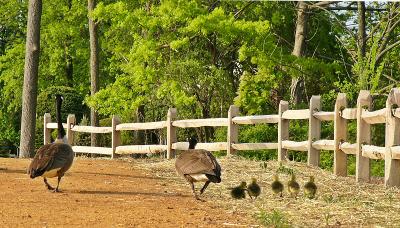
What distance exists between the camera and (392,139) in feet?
44.2

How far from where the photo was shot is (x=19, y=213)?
31.6ft

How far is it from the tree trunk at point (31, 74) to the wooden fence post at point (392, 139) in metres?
15.0

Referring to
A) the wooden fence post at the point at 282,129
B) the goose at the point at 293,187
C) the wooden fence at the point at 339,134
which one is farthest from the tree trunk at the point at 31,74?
the goose at the point at 293,187

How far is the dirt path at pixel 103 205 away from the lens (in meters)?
9.09

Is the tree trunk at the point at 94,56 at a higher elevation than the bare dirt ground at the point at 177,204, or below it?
higher

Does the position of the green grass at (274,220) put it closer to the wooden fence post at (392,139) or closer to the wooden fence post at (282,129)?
the wooden fence post at (392,139)

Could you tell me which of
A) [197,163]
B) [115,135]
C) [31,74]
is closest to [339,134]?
[197,163]

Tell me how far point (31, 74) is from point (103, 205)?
52.9 feet

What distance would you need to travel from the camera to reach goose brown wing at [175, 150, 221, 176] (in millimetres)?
10573

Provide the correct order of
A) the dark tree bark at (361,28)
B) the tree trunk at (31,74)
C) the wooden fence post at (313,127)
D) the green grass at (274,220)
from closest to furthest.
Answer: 1. the green grass at (274,220)
2. the wooden fence post at (313,127)
3. the tree trunk at (31,74)
4. the dark tree bark at (361,28)

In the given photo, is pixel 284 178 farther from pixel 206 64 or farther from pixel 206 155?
pixel 206 64

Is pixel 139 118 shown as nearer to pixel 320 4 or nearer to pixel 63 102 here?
pixel 320 4

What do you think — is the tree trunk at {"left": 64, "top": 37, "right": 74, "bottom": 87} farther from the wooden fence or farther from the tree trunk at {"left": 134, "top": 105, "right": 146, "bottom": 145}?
the wooden fence

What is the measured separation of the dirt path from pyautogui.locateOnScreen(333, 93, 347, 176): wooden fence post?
3681mm
